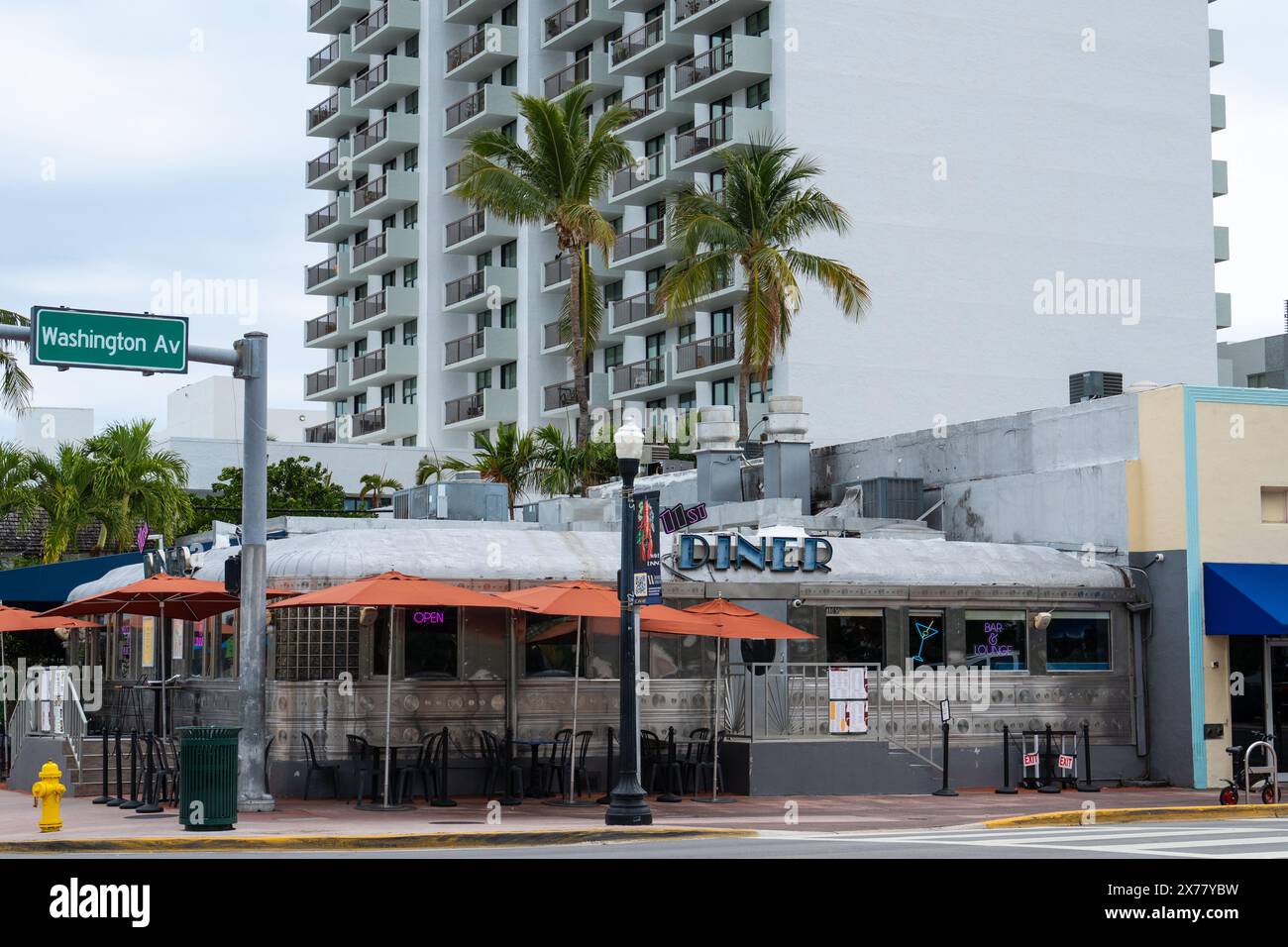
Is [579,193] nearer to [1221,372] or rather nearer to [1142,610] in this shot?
[1142,610]

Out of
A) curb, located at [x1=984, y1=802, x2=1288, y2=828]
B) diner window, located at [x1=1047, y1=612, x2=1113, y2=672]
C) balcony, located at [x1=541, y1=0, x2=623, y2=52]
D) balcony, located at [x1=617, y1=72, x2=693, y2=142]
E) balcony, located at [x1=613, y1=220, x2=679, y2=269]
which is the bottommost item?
curb, located at [x1=984, y1=802, x2=1288, y2=828]

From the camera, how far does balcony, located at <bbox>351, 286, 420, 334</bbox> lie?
7719 cm

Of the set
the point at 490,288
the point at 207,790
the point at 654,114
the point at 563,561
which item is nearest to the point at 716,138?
the point at 654,114

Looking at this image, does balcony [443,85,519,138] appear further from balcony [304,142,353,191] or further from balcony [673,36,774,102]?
balcony [673,36,774,102]

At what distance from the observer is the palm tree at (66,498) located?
A: 1786 inches

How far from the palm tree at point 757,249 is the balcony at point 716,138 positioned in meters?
13.4

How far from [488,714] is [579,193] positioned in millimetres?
21002

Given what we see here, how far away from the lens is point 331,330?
275ft

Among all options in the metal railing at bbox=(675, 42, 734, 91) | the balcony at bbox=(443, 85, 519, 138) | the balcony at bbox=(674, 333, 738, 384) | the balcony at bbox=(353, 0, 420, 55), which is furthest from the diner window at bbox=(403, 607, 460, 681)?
the balcony at bbox=(353, 0, 420, 55)

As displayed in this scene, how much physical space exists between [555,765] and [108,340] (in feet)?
28.3

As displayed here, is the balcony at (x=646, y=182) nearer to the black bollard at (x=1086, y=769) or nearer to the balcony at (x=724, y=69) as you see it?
the balcony at (x=724, y=69)

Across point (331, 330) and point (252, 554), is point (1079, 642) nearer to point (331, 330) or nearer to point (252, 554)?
point (252, 554)

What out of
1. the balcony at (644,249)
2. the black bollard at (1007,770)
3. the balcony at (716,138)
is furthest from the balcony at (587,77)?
the black bollard at (1007,770)

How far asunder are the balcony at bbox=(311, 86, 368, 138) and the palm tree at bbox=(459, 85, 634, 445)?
39.2m
